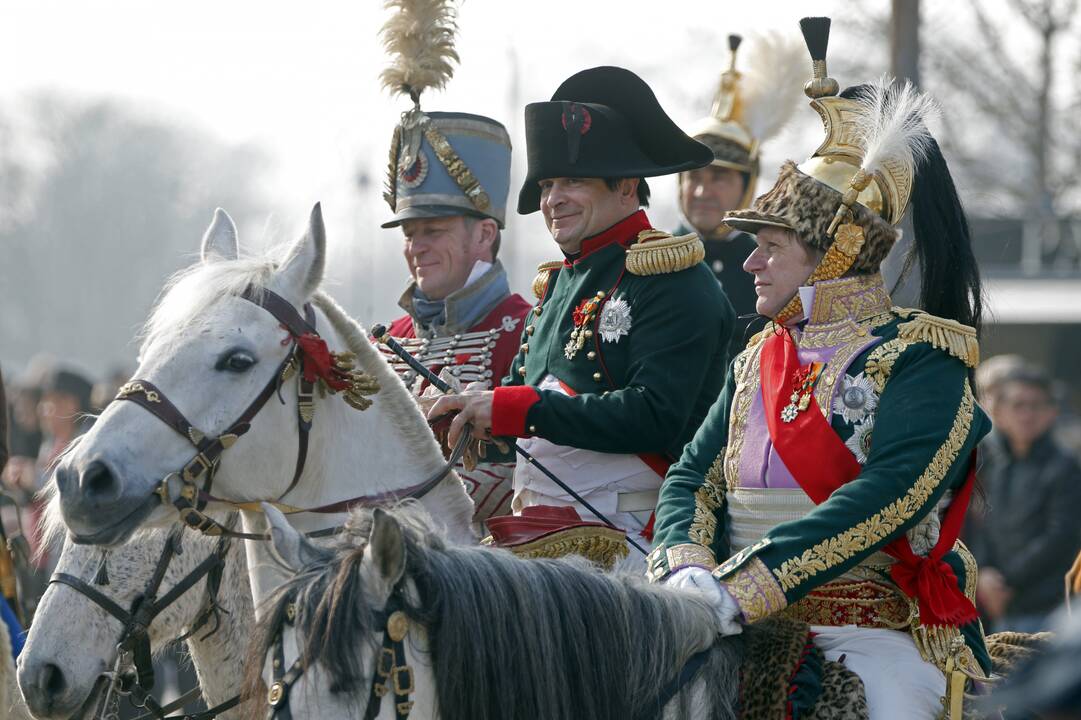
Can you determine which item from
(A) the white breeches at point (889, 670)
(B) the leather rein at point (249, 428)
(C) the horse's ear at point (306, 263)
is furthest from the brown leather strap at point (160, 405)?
(A) the white breeches at point (889, 670)

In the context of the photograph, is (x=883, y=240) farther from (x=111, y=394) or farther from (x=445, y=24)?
(x=111, y=394)

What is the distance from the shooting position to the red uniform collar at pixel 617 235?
4918 millimetres

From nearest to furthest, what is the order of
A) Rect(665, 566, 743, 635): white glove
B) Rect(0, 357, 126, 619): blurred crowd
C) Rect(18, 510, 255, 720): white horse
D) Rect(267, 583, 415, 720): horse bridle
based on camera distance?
Rect(267, 583, 415, 720): horse bridle < Rect(665, 566, 743, 635): white glove < Rect(18, 510, 255, 720): white horse < Rect(0, 357, 126, 619): blurred crowd

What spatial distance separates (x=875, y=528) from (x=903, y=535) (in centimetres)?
19

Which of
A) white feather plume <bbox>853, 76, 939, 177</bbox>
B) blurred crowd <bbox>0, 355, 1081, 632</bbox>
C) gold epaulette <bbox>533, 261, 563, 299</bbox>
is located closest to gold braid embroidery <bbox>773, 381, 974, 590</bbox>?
white feather plume <bbox>853, 76, 939, 177</bbox>

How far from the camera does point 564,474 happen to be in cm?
488

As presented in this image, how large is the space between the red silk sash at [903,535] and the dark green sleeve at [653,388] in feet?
2.20

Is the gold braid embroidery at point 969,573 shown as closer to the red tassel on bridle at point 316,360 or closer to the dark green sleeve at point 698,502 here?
the dark green sleeve at point 698,502

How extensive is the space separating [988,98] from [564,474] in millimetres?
22582

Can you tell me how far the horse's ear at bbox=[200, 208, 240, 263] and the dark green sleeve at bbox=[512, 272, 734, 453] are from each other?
3.48ft

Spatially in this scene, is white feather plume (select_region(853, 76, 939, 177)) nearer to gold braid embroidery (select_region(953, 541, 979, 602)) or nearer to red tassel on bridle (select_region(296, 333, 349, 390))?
gold braid embroidery (select_region(953, 541, 979, 602))

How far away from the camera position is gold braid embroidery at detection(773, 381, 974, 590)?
3594 millimetres

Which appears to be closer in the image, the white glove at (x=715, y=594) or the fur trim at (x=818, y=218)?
the white glove at (x=715, y=594)

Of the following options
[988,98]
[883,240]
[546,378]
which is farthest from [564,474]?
[988,98]
